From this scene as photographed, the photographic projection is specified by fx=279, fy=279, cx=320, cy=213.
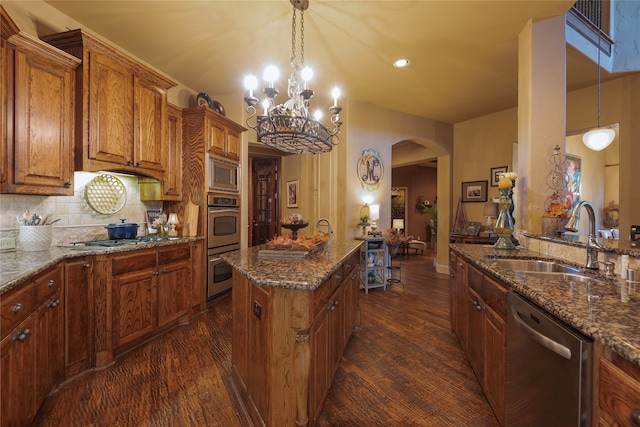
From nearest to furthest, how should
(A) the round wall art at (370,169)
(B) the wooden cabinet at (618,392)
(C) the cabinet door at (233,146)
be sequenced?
1. (B) the wooden cabinet at (618,392)
2. (C) the cabinet door at (233,146)
3. (A) the round wall art at (370,169)

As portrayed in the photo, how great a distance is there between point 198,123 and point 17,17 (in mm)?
1534

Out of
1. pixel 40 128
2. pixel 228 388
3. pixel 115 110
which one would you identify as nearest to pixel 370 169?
pixel 115 110

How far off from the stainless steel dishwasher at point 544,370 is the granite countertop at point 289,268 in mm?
922

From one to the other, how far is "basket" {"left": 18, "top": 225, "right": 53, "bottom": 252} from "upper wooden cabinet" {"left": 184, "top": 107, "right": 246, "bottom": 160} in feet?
5.54

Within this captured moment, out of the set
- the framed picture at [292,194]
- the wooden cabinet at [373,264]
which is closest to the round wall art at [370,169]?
the wooden cabinet at [373,264]

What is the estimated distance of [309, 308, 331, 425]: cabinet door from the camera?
4.68 ft

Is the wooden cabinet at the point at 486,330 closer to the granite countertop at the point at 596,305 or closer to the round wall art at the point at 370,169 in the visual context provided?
the granite countertop at the point at 596,305

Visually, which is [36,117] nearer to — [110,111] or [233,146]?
[110,111]

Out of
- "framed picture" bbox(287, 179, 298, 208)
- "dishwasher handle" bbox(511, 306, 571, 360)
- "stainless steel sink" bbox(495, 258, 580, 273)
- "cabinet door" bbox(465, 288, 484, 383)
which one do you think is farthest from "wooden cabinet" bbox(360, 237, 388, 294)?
"dishwasher handle" bbox(511, 306, 571, 360)

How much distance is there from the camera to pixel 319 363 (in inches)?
60.6

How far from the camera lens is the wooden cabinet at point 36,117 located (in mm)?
1804

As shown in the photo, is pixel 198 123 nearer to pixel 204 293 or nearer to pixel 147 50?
pixel 147 50

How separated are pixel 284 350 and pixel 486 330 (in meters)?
1.25

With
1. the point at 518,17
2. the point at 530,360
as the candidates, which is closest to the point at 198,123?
the point at 518,17
